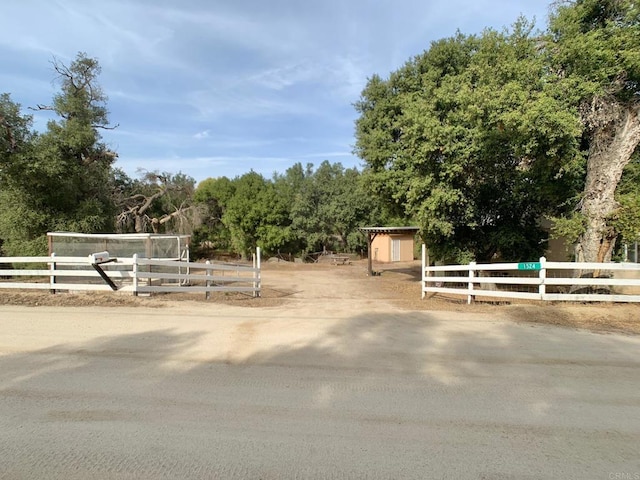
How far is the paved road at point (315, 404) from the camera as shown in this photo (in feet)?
9.05

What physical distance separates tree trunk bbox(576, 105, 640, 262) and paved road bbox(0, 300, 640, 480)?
582 centimetres

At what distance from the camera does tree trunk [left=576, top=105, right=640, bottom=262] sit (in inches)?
424

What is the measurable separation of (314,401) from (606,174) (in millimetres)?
11207


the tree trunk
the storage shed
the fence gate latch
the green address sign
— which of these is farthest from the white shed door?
the fence gate latch

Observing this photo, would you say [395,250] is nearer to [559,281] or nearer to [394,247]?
[394,247]

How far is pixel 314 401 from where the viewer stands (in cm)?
376

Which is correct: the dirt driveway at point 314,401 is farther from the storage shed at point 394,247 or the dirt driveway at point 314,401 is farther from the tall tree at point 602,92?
the storage shed at point 394,247

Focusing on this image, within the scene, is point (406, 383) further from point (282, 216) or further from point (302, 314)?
point (282, 216)

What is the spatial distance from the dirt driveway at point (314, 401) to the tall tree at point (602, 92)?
5.74 meters

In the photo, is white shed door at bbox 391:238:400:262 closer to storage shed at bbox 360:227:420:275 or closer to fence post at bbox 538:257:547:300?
storage shed at bbox 360:227:420:275

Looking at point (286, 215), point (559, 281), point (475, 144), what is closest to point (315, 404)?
point (559, 281)

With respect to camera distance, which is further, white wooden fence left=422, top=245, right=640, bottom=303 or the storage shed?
the storage shed

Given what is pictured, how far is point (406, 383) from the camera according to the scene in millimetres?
4215

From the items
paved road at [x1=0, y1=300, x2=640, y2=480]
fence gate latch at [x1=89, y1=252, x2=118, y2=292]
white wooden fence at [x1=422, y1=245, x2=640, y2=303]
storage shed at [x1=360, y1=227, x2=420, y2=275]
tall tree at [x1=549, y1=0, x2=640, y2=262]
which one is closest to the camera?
paved road at [x1=0, y1=300, x2=640, y2=480]
